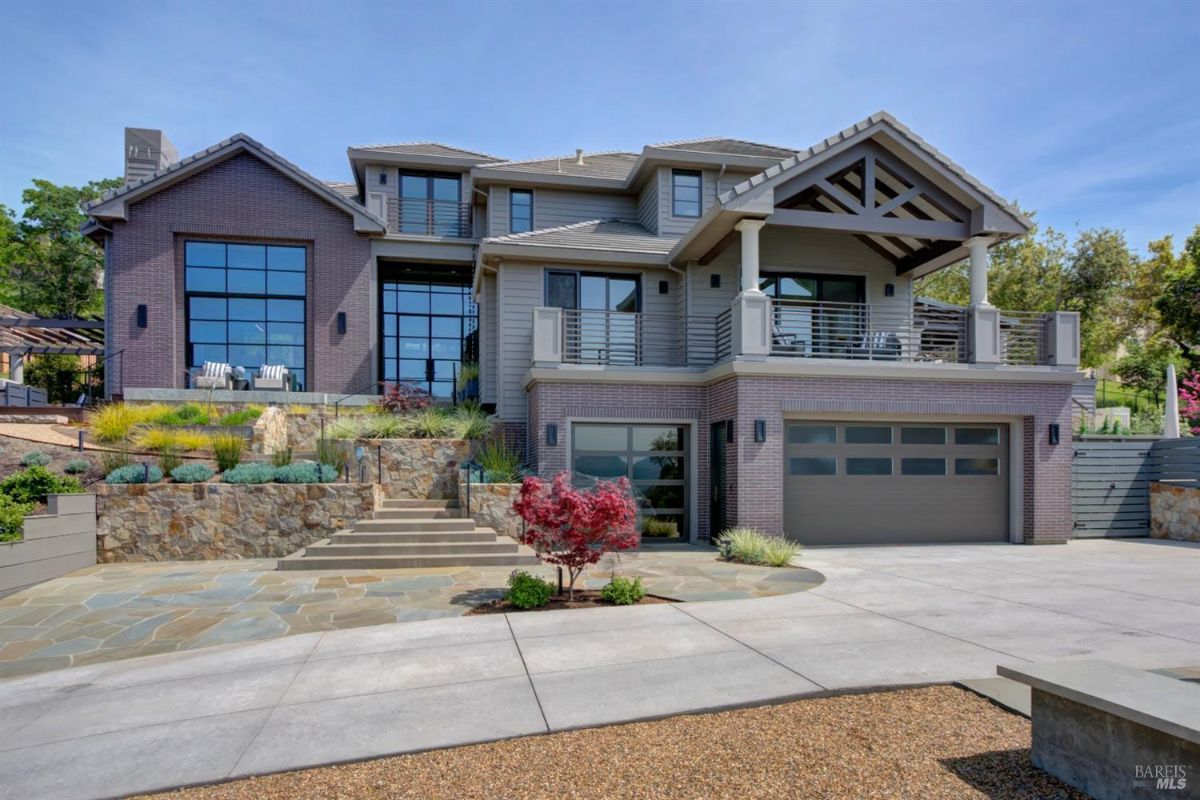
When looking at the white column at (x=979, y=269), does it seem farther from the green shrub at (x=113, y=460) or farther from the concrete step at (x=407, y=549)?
the green shrub at (x=113, y=460)

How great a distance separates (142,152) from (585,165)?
13500 millimetres

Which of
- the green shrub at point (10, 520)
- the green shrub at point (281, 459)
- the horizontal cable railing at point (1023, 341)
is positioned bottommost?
the green shrub at point (10, 520)

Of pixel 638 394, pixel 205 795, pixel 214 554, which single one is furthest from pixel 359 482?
pixel 205 795

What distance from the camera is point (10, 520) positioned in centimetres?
855

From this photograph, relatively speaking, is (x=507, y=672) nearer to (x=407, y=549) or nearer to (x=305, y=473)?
(x=407, y=549)

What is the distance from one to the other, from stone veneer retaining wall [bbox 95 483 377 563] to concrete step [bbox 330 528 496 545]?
0.71 meters

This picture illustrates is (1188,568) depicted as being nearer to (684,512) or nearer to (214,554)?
(684,512)

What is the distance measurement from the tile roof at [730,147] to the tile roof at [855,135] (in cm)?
472

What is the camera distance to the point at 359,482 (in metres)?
11.8

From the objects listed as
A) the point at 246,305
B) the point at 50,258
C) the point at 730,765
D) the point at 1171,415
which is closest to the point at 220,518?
the point at 246,305

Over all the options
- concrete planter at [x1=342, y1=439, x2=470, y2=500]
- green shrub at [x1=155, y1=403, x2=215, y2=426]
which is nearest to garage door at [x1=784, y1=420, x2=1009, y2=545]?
concrete planter at [x1=342, y1=439, x2=470, y2=500]

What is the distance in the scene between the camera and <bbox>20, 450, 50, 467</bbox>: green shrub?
1126 centimetres

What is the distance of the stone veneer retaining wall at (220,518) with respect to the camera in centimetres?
1070

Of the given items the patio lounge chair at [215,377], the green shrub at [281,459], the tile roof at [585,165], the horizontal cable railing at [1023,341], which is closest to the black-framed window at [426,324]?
the tile roof at [585,165]
